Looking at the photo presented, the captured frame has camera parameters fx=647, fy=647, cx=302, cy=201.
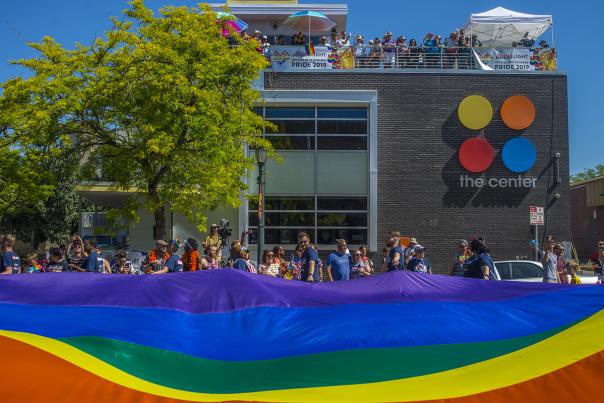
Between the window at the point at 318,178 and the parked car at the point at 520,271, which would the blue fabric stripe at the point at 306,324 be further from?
the window at the point at 318,178

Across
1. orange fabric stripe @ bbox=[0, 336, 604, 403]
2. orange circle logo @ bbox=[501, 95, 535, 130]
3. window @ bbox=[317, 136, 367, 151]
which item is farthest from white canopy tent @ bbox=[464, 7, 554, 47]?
orange fabric stripe @ bbox=[0, 336, 604, 403]

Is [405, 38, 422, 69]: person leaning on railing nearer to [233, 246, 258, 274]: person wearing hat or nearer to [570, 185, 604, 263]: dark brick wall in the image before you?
[233, 246, 258, 274]: person wearing hat

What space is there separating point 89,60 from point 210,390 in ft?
53.4

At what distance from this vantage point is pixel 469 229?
2531cm

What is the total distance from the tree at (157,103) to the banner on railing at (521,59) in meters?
10.9

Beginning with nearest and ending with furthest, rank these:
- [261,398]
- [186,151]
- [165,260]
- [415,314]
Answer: [261,398] → [415,314] → [165,260] → [186,151]

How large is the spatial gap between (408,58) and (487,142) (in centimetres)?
465

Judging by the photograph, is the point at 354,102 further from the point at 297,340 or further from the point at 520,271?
the point at 297,340

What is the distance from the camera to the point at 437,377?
14.9 feet

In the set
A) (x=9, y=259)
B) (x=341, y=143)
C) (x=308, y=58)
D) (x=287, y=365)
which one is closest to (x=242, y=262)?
(x=9, y=259)

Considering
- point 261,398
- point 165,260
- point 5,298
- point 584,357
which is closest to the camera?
point 261,398

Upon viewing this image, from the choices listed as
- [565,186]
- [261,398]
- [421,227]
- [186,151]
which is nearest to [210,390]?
[261,398]

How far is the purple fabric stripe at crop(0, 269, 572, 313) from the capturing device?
665cm

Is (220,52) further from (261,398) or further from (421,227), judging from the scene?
(261,398)
